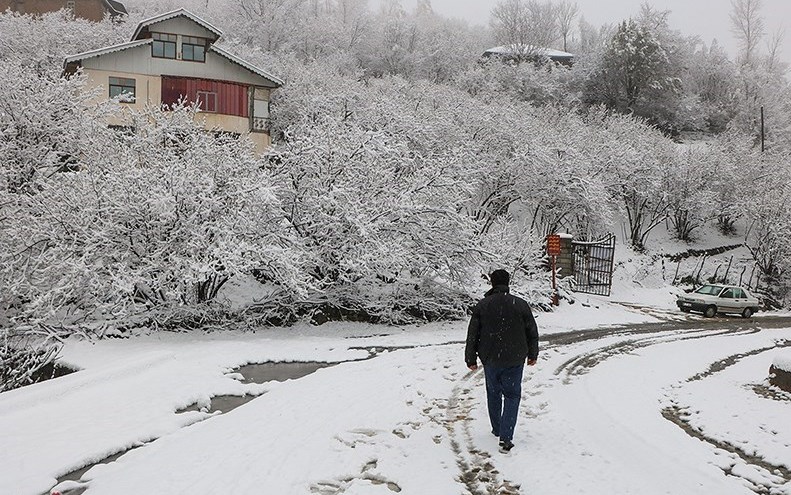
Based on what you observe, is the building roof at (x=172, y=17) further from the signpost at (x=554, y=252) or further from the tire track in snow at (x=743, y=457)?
the tire track in snow at (x=743, y=457)

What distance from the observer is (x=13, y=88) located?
2238 centimetres

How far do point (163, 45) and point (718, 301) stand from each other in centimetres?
2948

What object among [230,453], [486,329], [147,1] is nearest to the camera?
[230,453]

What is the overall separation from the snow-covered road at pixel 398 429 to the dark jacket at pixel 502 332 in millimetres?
991

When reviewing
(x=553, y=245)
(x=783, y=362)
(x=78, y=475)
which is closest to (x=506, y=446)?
(x=78, y=475)

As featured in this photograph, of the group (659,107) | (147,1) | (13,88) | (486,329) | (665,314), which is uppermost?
(147,1)

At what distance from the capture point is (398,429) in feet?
24.3

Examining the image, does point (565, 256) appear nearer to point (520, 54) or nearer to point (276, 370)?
point (276, 370)

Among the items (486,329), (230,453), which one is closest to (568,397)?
(486,329)

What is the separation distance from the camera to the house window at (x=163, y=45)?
101 feet

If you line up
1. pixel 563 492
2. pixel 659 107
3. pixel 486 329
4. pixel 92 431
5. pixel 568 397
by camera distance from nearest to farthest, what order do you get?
pixel 563 492 < pixel 486 329 < pixel 92 431 < pixel 568 397 < pixel 659 107

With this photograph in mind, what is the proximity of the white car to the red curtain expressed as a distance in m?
23.7

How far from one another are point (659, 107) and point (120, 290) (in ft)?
185

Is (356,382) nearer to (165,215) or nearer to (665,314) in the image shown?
(165,215)
